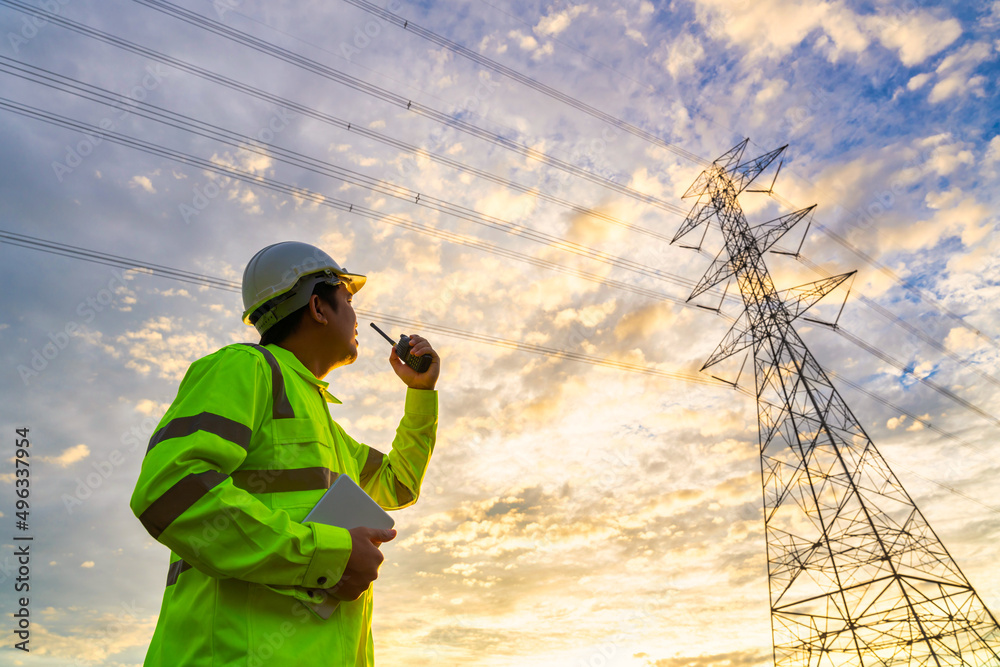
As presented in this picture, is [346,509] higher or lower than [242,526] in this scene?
higher

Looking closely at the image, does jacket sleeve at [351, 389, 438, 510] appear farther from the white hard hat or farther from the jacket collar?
the white hard hat

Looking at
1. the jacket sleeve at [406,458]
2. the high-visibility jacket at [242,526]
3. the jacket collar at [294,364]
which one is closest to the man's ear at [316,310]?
the jacket collar at [294,364]

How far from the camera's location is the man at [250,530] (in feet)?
5.79

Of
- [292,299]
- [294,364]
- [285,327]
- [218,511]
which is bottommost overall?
[218,511]

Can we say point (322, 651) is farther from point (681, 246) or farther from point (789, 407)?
point (681, 246)

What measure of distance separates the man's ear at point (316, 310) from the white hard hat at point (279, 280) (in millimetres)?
24

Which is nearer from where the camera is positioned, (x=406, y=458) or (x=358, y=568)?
(x=358, y=568)

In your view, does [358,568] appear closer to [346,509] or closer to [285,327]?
[346,509]

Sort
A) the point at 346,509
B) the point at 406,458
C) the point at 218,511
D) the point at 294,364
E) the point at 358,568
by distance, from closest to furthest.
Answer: the point at 218,511
the point at 358,568
the point at 346,509
the point at 294,364
the point at 406,458

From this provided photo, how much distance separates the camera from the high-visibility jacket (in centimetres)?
176

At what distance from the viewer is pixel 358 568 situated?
198 cm

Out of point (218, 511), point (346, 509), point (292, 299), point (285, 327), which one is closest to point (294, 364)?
point (285, 327)

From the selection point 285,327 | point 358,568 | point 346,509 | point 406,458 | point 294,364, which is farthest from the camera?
point 406,458

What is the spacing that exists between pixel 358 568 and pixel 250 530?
0.40m
